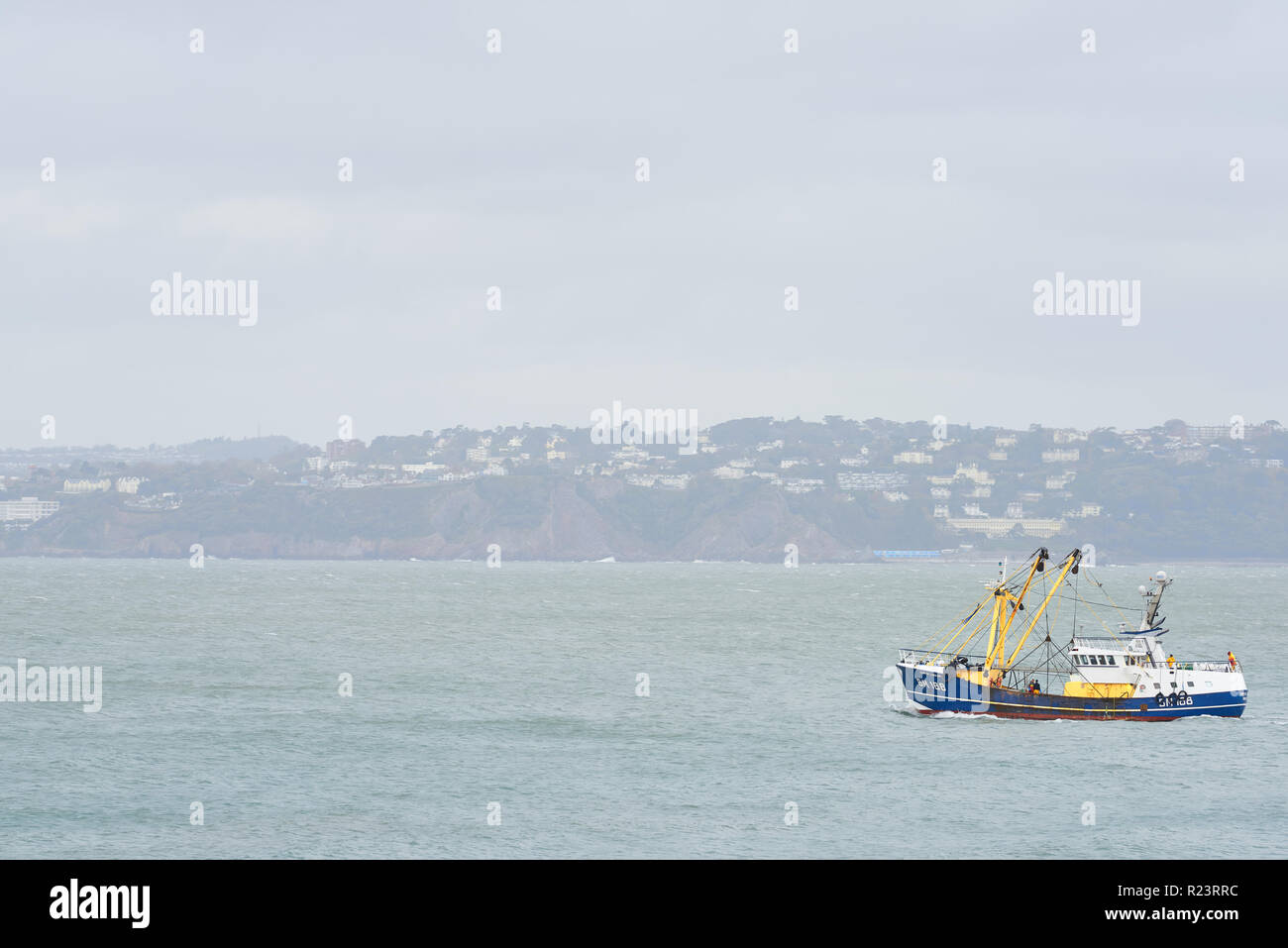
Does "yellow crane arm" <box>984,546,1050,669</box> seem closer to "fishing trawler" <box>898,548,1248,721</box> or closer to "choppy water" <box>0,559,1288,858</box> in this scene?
"fishing trawler" <box>898,548,1248,721</box>

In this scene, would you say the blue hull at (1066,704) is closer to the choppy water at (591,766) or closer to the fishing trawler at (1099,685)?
the fishing trawler at (1099,685)

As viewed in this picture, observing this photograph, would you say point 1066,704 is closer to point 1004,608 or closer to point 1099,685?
point 1099,685

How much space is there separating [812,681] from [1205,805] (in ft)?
148

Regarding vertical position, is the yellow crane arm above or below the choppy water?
above

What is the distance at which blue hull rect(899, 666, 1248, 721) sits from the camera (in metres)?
75.2

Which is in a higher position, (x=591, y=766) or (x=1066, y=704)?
(x=1066, y=704)

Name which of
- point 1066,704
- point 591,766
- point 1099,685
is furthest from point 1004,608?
point 591,766

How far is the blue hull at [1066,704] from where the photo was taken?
7525 centimetres

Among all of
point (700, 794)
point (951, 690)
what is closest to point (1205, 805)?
point (700, 794)

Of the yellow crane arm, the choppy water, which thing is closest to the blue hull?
the choppy water

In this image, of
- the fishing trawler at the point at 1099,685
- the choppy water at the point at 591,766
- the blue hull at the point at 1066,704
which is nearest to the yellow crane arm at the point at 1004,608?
the fishing trawler at the point at 1099,685

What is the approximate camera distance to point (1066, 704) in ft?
248
